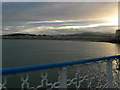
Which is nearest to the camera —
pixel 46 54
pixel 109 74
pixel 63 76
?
pixel 63 76

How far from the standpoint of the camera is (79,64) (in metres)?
1.78

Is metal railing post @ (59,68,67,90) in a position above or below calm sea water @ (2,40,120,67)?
above

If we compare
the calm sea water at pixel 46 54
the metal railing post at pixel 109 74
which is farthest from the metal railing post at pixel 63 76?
the calm sea water at pixel 46 54

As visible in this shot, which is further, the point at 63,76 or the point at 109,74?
the point at 109,74

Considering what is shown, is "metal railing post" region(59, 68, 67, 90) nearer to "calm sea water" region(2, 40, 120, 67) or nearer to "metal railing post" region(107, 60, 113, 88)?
"metal railing post" region(107, 60, 113, 88)

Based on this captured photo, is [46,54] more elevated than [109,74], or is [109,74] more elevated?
[109,74]

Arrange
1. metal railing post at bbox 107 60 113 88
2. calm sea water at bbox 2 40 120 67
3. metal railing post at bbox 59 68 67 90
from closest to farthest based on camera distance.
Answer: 1. metal railing post at bbox 59 68 67 90
2. metal railing post at bbox 107 60 113 88
3. calm sea water at bbox 2 40 120 67

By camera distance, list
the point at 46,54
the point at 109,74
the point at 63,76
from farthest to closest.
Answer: the point at 46,54, the point at 109,74, the point at 63,76

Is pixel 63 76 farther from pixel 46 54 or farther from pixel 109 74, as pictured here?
pixel 46 54

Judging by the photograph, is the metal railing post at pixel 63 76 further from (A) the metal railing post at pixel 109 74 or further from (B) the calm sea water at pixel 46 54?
(B) the calm sea water at pixel 46 54

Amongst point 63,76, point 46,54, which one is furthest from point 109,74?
point 46,54

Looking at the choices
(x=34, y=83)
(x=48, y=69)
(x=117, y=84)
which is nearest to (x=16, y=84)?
(x=34, y=83)

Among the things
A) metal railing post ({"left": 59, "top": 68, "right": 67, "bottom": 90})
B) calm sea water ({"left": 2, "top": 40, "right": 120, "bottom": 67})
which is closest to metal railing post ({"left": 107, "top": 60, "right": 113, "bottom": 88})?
metal railing post ({"left": 59, "top": 68, "right": 67, "bottom": 90})

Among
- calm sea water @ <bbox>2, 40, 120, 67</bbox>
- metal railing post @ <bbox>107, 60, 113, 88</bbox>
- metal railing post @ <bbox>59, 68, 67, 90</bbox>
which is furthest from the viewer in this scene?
calm sea water @ <bbox>2, 40, 120, 67</bbox>
